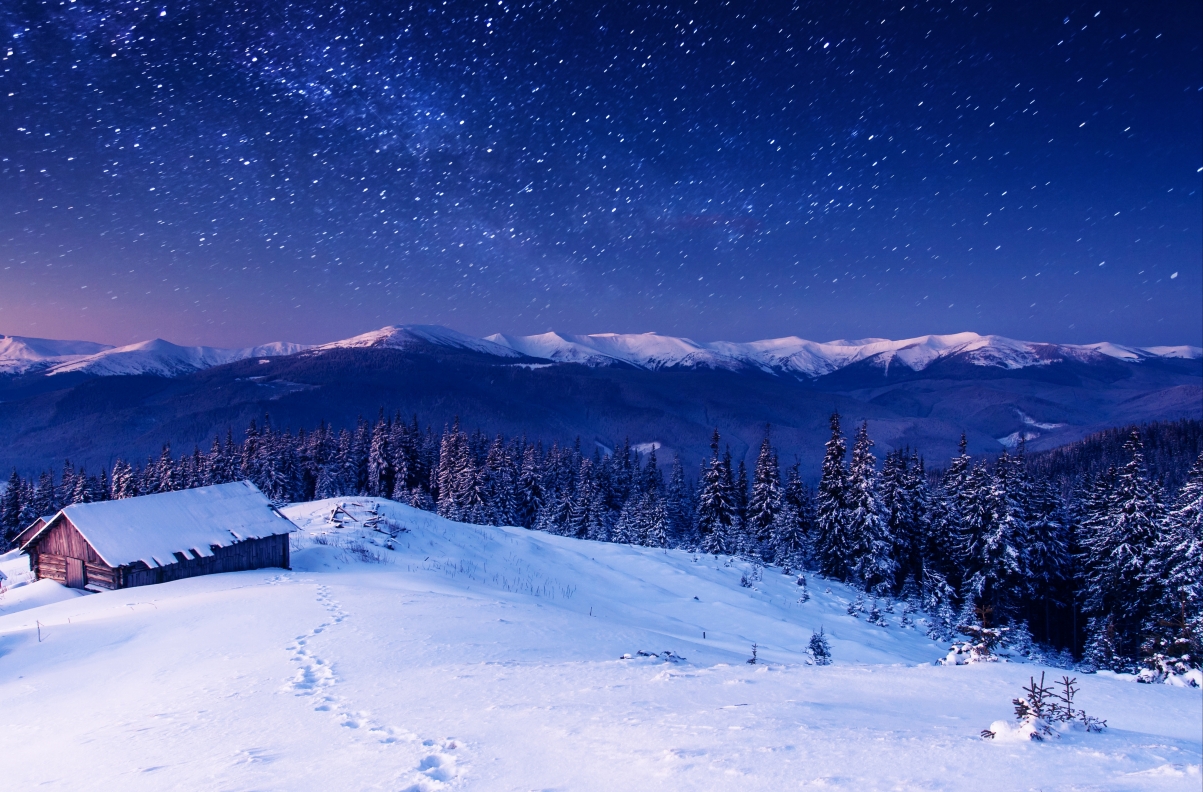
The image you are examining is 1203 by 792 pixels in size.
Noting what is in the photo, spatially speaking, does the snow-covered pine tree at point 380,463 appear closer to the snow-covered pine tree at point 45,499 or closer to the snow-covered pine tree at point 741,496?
the snow-covered pine tree at point 45,499

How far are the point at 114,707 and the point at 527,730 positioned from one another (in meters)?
6.80

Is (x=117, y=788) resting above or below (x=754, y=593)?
above

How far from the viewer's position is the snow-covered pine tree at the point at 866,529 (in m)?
38.5

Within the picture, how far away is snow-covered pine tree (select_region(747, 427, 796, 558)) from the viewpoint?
1981 inches

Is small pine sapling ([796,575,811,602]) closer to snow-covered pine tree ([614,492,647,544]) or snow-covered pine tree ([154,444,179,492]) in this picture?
snow-covered pine tree ([614,492,647,544])

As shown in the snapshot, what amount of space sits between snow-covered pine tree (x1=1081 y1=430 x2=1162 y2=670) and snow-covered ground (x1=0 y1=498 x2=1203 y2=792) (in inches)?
1094

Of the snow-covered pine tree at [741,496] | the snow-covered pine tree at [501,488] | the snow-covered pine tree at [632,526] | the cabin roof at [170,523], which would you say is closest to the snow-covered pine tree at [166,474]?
the snow-covered pine tree at [501,488]

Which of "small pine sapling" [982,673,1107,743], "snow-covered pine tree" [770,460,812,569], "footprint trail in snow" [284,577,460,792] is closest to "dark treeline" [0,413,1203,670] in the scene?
"snow-covered pine tree" [770,460,812,569]

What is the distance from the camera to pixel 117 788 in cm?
561

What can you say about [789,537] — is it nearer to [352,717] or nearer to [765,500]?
[765,500]

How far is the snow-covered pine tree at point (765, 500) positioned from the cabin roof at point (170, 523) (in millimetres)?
35895

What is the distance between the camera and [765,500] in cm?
5184

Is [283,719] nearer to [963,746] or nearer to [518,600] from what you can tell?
[963,746]

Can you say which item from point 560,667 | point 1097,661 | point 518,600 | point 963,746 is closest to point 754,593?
point 518,600
